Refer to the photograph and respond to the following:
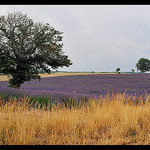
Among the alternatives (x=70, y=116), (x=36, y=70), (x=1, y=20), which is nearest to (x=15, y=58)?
(x=36, y=70)

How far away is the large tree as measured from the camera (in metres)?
12.6

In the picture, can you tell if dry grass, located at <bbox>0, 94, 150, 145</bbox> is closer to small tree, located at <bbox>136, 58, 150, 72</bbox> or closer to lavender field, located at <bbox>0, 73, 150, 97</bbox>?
lavender field, located at <bbox>0, 73, 150, 97</bbox>

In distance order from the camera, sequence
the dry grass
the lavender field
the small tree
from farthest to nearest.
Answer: the small tree
the lavender field
the dry grass

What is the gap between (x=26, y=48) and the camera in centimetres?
1286

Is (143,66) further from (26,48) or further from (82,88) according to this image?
(26,48)

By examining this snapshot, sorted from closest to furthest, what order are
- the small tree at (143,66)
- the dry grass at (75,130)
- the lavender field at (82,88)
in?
1. the dry grass at (75,130)
2. the lavender field at (82,88)
3. the small tree at (143,66)

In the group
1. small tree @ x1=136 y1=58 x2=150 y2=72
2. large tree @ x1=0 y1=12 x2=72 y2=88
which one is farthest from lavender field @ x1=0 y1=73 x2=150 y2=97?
small tree @ x1=136 y1=58 x2=150 y2=72

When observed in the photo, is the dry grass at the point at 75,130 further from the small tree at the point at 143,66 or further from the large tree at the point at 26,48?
the small tree at the point at 143,66

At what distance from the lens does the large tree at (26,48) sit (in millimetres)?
12625

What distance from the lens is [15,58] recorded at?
13.0m

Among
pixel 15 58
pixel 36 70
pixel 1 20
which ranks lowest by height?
pixel 36 70

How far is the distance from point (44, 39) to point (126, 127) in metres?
9.65

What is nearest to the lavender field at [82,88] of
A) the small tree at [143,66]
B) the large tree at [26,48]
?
the large tree at [26,48]
